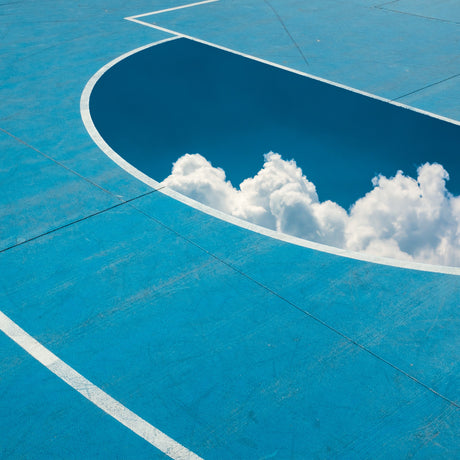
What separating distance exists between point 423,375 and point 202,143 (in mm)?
9370

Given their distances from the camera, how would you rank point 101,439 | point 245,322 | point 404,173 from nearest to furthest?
1. point 101,439
2. point 245,322
3. point 404,173

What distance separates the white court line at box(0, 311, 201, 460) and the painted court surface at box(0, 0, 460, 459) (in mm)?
17

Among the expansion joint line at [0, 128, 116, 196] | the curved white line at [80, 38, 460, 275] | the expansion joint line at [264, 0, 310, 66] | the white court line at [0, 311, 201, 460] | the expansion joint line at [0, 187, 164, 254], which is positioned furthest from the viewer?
the expansion joint line at [264, 0, 310, 66]

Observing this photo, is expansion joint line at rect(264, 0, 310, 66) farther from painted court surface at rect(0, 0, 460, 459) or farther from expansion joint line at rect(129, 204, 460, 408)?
expansion joint line at rect(129, 204, 460, 408)

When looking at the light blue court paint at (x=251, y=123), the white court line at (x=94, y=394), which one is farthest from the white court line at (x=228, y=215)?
the white court line at (x=94, y=394)

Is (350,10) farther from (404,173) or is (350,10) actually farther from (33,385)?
(33,385)

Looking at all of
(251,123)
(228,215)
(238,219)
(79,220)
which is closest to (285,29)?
(251,123)

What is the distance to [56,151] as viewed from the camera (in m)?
10.9

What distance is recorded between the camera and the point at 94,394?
6.23m

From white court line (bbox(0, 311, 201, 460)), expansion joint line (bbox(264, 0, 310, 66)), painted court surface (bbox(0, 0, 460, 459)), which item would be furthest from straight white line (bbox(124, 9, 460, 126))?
white court line (bbox(0, 311, 201, 460))

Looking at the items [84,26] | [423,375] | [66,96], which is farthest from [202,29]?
[423,375]

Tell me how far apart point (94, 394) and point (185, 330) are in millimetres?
1336

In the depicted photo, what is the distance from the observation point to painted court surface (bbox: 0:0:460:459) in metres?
5.85

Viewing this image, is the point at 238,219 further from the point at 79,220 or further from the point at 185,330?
the point at 185,330
